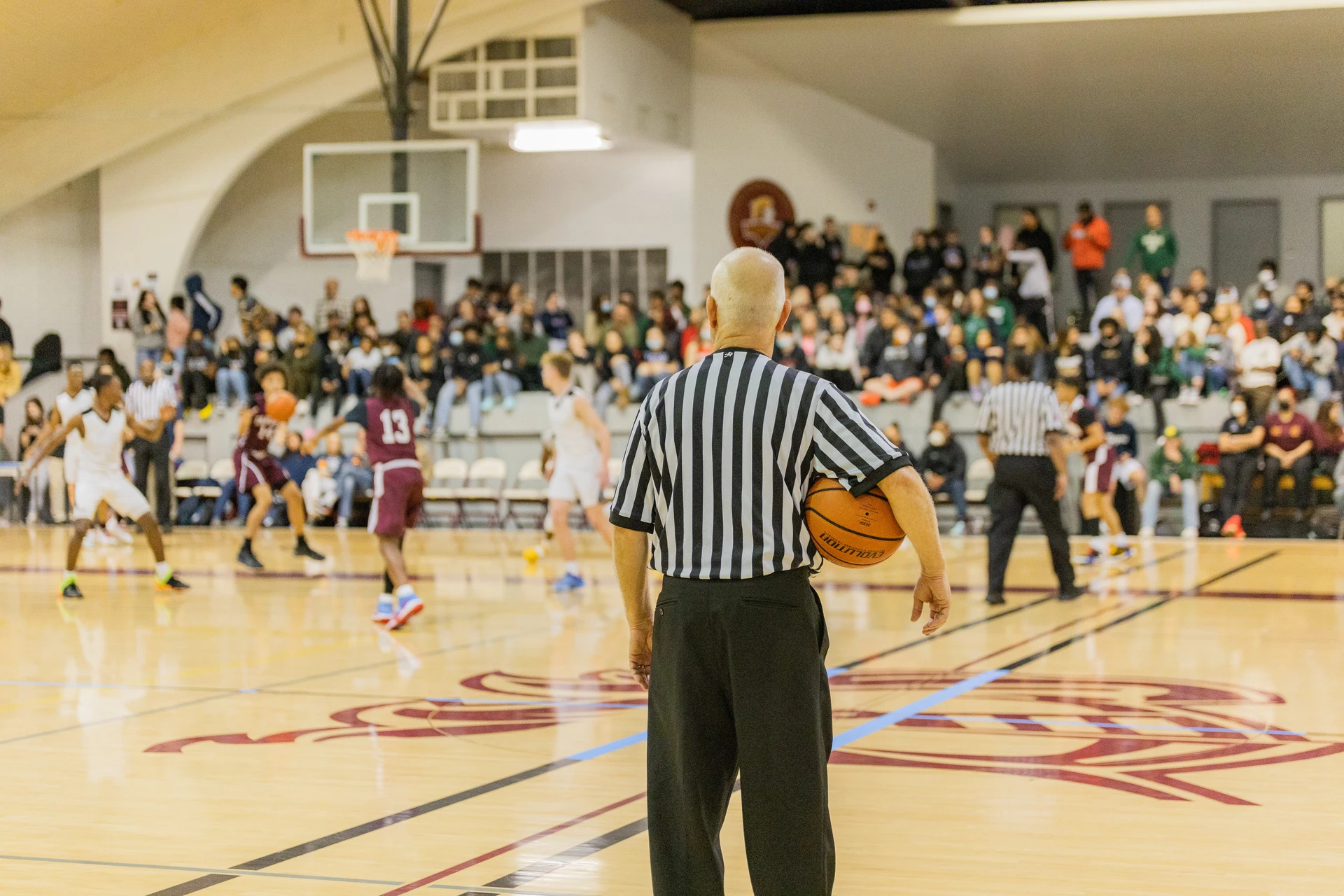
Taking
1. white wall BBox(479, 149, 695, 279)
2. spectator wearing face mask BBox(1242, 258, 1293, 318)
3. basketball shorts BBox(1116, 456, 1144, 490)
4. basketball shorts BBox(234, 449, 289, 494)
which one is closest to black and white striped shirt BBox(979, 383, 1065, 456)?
basketball shorts BBox(234, 449, 289, 494)

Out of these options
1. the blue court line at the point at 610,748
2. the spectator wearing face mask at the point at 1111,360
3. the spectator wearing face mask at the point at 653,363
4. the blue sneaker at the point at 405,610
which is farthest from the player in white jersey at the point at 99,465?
the spectator wearing face mask at the point at 1111,360

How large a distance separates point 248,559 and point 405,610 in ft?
16.4

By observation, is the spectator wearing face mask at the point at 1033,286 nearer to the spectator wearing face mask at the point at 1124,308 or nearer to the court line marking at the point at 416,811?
the spectator wearing face mask at the point at 1124,308

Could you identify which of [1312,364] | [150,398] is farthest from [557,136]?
[1312,364]

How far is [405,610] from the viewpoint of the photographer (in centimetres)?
1102

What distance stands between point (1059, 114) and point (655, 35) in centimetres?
654

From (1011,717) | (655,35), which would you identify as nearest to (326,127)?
(655,35)

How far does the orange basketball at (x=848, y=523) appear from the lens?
3.74 meters

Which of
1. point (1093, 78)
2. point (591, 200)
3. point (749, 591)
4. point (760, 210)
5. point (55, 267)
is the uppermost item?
point (1093, 78)

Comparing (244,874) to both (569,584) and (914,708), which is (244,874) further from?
(569,584)

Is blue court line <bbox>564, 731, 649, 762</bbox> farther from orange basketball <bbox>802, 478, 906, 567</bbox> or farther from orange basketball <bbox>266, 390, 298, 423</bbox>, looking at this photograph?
orange basketball <bbox>266, 390, 298, 423</bbox>

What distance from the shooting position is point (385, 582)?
449 inches

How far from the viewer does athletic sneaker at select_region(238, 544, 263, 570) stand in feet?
50.3

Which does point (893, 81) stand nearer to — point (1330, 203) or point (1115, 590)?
point (1330, 203)
